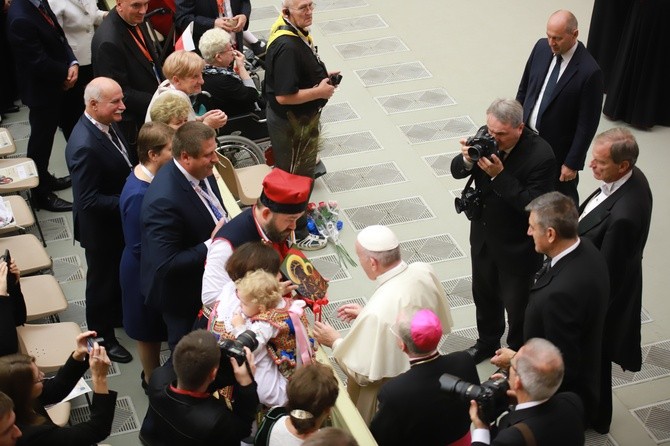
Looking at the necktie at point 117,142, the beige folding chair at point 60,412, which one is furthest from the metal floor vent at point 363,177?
the beige folding chair at point 60,412

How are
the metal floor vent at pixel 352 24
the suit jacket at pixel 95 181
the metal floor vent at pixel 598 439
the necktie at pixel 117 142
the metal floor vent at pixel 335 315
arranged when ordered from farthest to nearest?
the metal floor vent at pixel 352 24 → the metal floor vent at pixel 335 315 → the necktie at pixel 117 142 → the suit jacket at pixel 95 181 → the metal floor vent at pixel 598 439

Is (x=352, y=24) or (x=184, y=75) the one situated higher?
(x=184, y=75)

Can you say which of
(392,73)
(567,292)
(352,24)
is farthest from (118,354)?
(352,24)

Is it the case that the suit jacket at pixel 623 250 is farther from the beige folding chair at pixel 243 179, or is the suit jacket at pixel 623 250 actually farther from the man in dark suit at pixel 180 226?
the beige folding chair at pixel 243 179

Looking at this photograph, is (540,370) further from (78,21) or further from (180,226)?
(78,21)

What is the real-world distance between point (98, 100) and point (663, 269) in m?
4.43

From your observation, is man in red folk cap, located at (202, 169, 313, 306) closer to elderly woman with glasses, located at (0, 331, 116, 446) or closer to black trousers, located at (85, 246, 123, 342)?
elderly woman with glasses, located at (0, 331, 116, 446)

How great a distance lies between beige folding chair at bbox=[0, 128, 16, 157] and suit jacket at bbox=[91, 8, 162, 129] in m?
1.10

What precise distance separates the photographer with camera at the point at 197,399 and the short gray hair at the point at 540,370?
1.22 meters

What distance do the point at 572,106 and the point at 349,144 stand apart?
2.68 m

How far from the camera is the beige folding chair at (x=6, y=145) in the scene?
23.9 ft

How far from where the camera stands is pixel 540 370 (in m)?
3.78

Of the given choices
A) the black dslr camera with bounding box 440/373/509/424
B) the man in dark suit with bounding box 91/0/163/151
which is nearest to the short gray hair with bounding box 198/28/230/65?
the man in dark suit with bounding box 91/0/163/151

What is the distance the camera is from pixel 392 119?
29.8 feet
